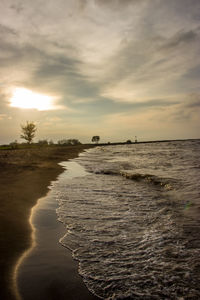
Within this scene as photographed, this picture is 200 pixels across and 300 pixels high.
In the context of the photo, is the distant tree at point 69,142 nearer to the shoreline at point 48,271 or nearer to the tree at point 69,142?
the tree at point 69,142

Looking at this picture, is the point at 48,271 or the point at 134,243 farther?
→ the point at 134,243

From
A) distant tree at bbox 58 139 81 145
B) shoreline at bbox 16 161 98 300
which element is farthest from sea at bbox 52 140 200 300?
distant tree at bbox 58 139 81 145

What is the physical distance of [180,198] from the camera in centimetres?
858

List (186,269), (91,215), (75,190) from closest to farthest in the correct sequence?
(186,269)
(91,215)
(75,190)

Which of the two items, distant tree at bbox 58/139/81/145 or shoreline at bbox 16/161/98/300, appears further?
distant tree at bbox 58/139/81/145

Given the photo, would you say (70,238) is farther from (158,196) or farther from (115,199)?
(158,196)

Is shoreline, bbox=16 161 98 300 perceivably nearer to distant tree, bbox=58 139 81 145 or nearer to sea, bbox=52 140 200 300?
sea, bbox=52 140 200 300

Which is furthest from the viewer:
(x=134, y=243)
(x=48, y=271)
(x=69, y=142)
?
(x=69, y=142)

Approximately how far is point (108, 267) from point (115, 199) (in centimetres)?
472

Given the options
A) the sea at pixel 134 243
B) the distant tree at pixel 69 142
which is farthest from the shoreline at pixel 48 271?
the distant tree at pixel 69 142

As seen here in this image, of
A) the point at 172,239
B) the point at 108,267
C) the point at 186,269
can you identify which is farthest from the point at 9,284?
the point at 172,239

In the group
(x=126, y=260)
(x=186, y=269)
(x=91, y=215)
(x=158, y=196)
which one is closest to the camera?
(x=186, y=269)

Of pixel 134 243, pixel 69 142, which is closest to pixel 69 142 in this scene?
pixel 69 142

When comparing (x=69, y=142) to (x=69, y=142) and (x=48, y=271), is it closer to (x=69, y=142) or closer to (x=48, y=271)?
(x=69, y=142)
